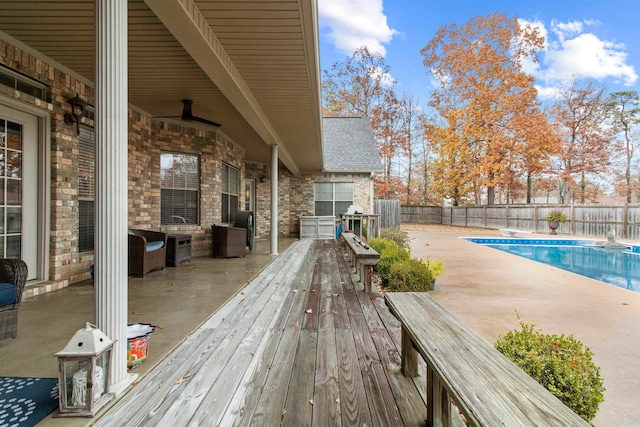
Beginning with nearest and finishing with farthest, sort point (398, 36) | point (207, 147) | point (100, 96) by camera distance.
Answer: point (100, 96) → point (207, 147) → point (398, 36)

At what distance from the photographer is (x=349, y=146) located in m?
12.9

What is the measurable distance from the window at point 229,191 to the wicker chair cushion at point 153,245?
2.65 metres

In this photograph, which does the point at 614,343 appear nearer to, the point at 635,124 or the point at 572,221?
the point at 572,221

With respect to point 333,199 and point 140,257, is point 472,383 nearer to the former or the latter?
point 140,257

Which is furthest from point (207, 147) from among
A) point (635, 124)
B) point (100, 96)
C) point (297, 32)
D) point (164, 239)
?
point (635, 124)

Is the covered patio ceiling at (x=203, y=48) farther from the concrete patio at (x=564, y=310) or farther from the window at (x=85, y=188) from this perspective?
the concrete patio at (x=564, y=310)

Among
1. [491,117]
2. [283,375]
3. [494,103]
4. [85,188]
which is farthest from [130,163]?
[494,103]

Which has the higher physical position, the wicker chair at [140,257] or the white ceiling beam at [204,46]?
the white ceiling beam at [204,46]

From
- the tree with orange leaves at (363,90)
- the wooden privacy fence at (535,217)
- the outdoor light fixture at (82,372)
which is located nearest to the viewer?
the outdoor light fixture at (82,372)

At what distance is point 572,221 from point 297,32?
667 inches

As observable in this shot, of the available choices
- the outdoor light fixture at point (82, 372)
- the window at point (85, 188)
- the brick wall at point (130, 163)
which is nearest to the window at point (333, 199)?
the brick wall at point (130, 163)

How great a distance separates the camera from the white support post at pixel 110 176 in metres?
1.74

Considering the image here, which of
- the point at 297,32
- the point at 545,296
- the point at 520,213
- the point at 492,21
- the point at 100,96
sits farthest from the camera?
the point at 492,21

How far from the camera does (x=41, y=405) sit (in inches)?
65.5
